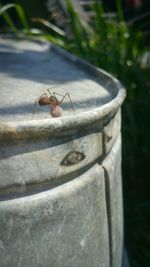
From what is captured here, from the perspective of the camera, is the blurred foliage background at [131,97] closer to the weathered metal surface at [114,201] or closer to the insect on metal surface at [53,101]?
the weathered metal surface at [114,201]

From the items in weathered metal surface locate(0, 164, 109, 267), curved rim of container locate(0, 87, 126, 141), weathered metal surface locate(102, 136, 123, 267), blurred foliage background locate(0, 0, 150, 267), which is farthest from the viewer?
blurred foliage background locate(0, 0, 150, 267)

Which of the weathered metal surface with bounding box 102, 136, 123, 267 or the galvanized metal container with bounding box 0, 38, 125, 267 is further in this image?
the weathered metal surface with bounding box 102, 136, 123, 267

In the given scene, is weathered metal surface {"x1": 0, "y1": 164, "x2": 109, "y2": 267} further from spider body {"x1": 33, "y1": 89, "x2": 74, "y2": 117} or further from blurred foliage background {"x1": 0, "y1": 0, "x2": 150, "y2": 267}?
blurred foliage background {"x1": 0, "y1": 0, "x2": 150, "y2": 267}

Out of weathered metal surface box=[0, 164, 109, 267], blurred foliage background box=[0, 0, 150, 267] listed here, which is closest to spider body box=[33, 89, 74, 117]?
weathered metal surface box=[0, 164, 109, 267]

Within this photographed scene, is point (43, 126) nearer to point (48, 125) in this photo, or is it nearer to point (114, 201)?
point (48, 125)

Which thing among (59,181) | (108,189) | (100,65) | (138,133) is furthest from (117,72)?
(59,181)

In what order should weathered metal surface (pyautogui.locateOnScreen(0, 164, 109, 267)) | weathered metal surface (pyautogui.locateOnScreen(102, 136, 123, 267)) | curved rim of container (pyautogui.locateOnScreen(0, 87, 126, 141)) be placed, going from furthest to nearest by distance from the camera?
weathered metal surface (pyautogui.locateOnScreen(102, 136, 123, 267)) → weathered metal surface (pyautogui.locateOnScreen(0, 164, 109, 267)) → curved rim of container (pyautogui.locateOnScreen(0, 87, 126, 141))

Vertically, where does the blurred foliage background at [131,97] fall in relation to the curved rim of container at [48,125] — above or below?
below

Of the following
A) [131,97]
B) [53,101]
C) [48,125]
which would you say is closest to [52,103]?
[53,101]

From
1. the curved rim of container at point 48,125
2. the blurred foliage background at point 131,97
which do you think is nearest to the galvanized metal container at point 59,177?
the curved rim of container at point 48,125
